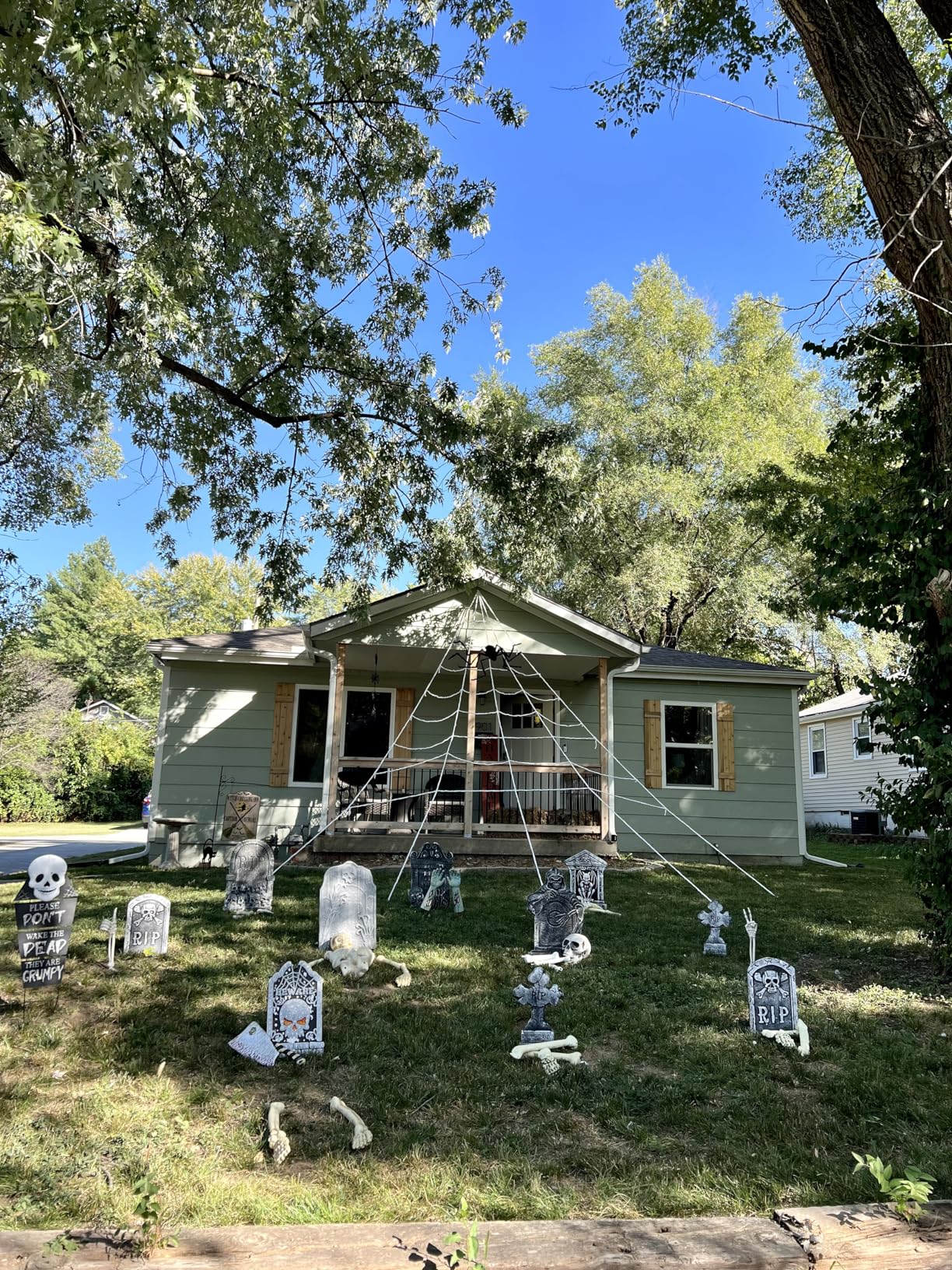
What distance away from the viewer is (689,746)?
1324cm

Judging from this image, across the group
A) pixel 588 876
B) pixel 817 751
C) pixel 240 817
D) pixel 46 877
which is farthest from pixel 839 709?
pixel 46 877

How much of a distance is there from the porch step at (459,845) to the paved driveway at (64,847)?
4.73 metres

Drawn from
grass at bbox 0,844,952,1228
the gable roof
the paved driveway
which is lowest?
the paved driveway

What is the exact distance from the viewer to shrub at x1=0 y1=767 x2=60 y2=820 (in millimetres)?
22188

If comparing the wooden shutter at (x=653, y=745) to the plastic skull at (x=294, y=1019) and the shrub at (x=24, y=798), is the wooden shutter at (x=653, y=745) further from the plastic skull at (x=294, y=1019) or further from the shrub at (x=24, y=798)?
the shrub at (x=24, y=798)

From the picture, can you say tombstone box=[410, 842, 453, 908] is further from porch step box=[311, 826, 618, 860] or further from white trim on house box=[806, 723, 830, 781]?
white trim on house box=[806, 723, 830, 781]

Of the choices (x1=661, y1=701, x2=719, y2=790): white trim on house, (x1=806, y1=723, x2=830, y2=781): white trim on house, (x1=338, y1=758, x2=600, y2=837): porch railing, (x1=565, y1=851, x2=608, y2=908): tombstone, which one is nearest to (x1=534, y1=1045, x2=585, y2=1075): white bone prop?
(x1=565, y1=851, x2=608, y2=908): tombstone

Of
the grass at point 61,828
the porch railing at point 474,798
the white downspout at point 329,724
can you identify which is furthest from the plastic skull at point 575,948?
the grass at point 61,828

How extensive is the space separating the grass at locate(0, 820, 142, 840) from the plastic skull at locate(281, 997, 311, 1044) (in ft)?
52.6

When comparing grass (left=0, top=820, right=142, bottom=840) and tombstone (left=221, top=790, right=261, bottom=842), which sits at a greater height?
tombstone (left=221, top=790, right=261, bottom=842)

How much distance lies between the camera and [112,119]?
275 inches

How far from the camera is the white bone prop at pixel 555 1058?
4117 millimetres

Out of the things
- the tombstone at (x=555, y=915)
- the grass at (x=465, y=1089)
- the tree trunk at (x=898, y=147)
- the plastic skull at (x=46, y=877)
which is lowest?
the grass at (x=465, y=1089)

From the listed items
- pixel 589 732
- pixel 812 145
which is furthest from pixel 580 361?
pixel 589 732
